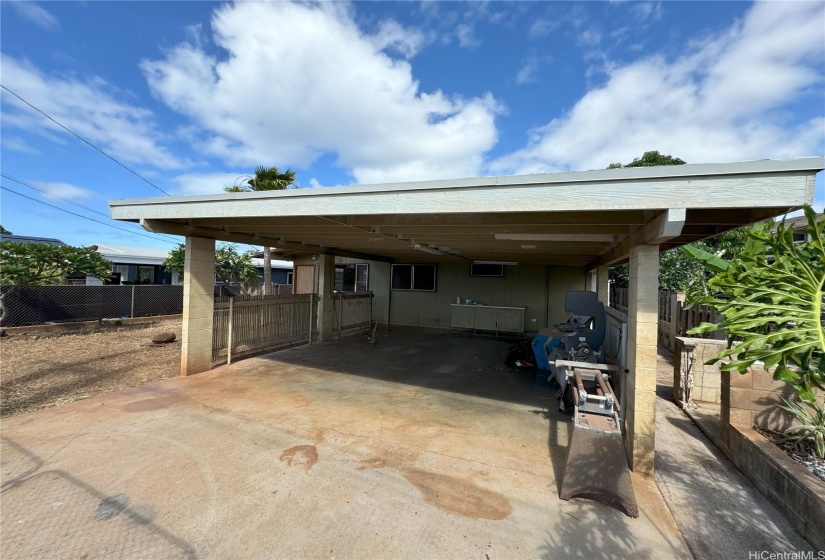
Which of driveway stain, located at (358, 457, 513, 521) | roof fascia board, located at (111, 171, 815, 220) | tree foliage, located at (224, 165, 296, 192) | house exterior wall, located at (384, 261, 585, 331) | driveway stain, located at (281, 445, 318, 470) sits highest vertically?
tree foliage, located at (224, 165, 296, 192)

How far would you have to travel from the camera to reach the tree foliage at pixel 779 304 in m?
1.47

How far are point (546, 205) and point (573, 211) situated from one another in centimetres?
23

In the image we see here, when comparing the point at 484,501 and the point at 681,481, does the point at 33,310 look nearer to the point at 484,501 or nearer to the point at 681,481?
the point at 484,501

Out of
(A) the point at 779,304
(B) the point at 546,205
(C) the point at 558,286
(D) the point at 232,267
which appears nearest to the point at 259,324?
(B) the point at 546,205

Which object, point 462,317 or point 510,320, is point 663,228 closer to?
point 510,320

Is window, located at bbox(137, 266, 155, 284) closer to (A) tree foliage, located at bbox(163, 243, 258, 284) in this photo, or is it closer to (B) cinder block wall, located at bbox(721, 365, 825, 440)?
(A) tree foliage, located at bbox(163, 243, 258, 284)

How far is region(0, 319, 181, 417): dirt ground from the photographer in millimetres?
4465

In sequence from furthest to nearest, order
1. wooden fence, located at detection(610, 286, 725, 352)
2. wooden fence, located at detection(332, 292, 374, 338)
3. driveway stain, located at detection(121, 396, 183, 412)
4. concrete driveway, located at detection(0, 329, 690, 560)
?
wooden fence, located at detection(332, 292, 374, 338)
wooden fence, located at detection(610, 286, 725, 352)
driveway stain, located at detection(121, 396, 183, 412)
concrete driveway, located at detection(0, 329, 690, 560)

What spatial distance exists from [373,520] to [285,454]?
4.00 feet

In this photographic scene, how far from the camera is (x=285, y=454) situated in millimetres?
3141

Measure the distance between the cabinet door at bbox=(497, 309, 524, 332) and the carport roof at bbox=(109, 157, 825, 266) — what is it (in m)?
4.64

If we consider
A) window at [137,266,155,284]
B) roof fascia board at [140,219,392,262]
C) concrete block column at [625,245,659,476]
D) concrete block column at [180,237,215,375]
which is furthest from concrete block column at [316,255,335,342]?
window at [137,266,155,284]

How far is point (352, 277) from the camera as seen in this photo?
13.0 meters

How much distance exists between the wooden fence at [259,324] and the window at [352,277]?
171 inches
